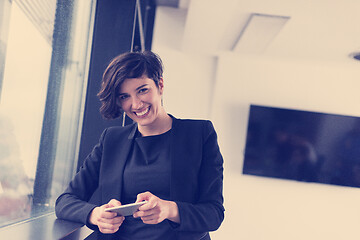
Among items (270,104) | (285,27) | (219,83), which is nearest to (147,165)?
(285,27)

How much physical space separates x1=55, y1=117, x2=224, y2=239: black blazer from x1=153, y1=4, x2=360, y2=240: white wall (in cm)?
264

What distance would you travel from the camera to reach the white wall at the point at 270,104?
4.02 meters

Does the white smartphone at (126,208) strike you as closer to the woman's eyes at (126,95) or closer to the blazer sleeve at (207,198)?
the blazer sleeve at (207,198)

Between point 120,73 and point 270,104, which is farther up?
point 270,104

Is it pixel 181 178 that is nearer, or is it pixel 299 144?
pixel 181 178

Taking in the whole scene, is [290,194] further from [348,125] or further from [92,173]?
[92,173]

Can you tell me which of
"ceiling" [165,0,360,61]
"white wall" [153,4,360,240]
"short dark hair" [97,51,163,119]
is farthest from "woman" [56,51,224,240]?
"white wall" [153,4,360,240]

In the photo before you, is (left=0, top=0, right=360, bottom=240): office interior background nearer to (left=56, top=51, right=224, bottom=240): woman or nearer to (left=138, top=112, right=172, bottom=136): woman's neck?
(left=56, top=51, right=224, bottom=240): woman

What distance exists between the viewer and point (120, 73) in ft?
3.98

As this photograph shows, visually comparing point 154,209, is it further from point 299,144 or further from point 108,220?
point 299,144

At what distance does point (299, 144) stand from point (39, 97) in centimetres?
328

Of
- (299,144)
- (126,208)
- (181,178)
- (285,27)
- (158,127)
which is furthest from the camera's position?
(299,144)

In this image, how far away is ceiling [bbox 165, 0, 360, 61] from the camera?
8.77ft

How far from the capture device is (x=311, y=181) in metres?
3.99
